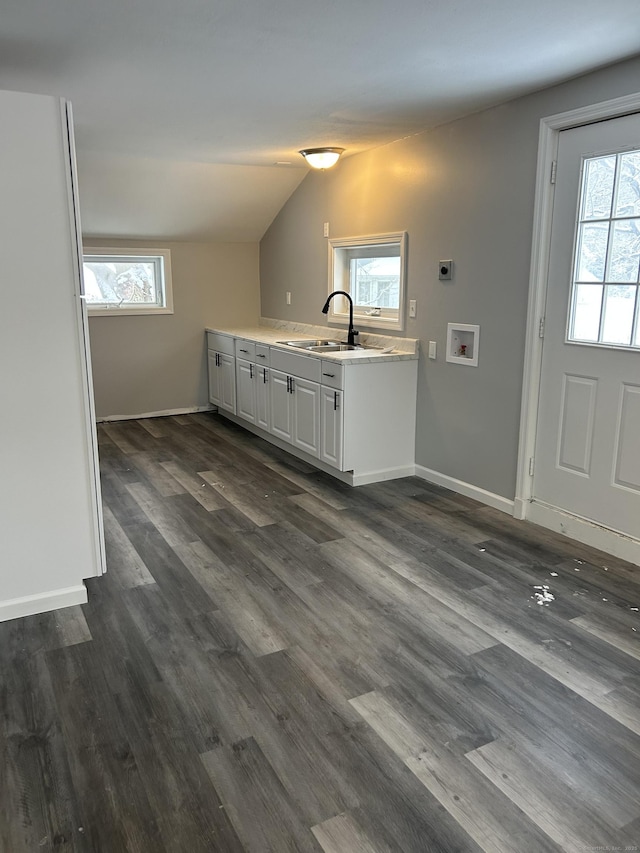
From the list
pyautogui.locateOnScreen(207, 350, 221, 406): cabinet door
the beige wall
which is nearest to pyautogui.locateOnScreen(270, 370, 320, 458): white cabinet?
pyautogui.locateOnScreen(207, 350, 221, 406): cabinet door

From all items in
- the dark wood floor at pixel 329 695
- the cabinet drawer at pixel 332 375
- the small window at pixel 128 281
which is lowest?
the dark wood floor at pixel 329 695

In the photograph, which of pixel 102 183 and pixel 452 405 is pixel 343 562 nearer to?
pixel 452 405

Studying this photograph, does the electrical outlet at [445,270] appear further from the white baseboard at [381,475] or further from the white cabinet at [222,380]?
the white cabinet at [222,380]

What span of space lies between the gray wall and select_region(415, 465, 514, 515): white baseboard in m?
0.04

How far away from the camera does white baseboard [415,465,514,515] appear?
12.5ft

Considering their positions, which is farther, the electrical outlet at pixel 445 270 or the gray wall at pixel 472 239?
the electrical outlet at pixel 445 270

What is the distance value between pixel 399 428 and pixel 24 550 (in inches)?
100

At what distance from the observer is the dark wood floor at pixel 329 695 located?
5.47ft

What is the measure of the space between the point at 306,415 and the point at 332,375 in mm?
497

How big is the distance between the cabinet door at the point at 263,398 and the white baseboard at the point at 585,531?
2.30 metres

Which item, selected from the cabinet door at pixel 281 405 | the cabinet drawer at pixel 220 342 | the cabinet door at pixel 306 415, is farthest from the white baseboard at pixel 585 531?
the cabinet drawer at pixel 220 342

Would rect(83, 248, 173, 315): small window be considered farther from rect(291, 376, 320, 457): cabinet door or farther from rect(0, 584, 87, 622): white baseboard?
rect(0, 584, 87, 622): white baseboard

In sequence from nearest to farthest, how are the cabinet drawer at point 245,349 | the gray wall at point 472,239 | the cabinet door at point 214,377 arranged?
the gray wall at point 472,239 → the cabinet drawer at point 245,349 → the cabinet door at point 214,377

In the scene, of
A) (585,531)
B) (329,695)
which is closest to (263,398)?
(585,531)
